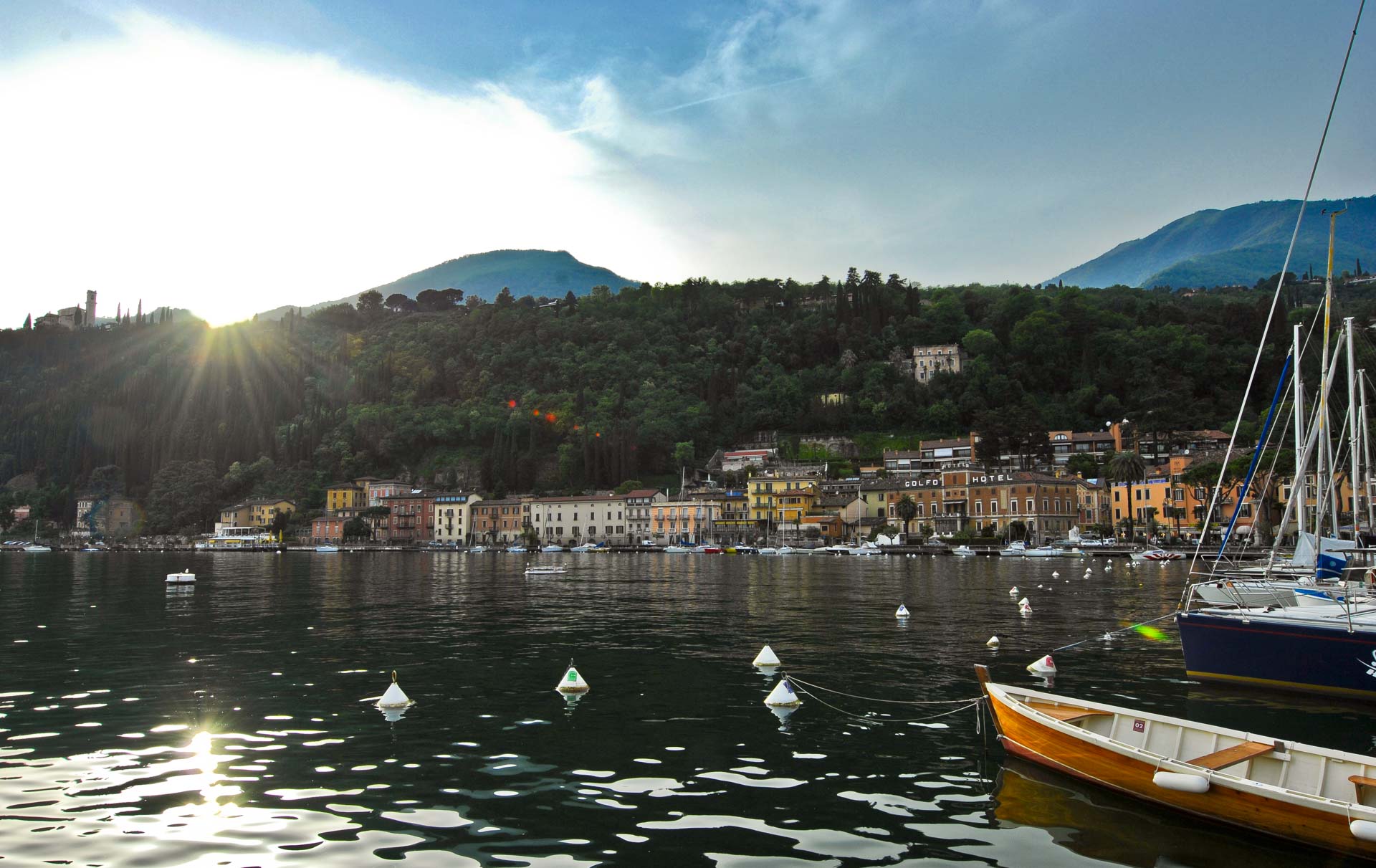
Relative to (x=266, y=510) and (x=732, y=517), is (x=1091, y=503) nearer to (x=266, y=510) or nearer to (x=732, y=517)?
(x=732, y=517)

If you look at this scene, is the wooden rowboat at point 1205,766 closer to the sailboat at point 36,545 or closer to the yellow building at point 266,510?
the yellow building at point 266,510

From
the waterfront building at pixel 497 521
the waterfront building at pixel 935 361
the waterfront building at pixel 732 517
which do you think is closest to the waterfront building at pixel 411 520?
the waterfront building at pixel 497 521

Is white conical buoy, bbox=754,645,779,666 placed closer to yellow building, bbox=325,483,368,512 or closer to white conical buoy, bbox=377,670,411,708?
white conical buoy, bbox=377,670,411,708

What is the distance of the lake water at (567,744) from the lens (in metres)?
10.1

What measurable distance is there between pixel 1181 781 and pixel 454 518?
145 meters

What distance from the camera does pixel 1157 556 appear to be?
7956 cm

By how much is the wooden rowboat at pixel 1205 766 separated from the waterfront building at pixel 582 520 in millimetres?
122628

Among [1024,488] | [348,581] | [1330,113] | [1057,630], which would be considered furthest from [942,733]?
[1024,488]

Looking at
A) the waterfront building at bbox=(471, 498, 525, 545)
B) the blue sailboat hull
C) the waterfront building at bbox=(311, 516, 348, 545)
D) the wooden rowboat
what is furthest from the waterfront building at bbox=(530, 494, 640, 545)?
the wooden rowboat

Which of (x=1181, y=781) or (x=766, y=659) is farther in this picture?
(x=766, y=659)

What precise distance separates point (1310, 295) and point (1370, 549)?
184059 mm

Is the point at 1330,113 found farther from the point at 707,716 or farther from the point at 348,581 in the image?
the point at 348,581

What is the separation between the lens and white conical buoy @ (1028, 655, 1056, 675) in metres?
20.5

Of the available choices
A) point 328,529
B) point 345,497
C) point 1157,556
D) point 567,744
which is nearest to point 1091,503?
point 1157,556
